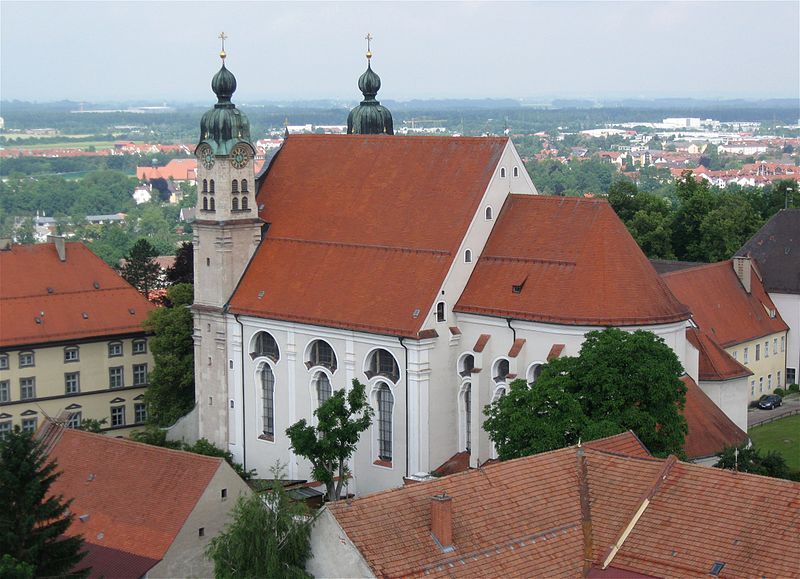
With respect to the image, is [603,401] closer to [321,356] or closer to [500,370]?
[500,370]

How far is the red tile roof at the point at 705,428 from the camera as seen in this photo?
53.3 m

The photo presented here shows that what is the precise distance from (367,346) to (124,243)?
12393 cm

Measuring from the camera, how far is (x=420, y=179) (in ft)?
199

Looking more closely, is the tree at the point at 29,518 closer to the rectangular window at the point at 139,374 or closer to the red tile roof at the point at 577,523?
the red tile roof at the point at 577,523

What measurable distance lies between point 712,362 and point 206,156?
22.4m

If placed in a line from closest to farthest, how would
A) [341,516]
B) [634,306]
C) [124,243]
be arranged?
[341,516]
[634,306]
[124,243]

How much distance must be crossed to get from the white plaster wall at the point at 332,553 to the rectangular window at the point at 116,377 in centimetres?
3797

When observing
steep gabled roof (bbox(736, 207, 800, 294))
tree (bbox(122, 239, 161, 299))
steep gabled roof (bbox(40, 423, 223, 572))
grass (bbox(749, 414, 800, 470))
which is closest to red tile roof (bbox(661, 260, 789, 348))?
steep gabled roof (bbox(736, 207, 800, 294))

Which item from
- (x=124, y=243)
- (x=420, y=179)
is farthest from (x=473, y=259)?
(x=124, y=243)

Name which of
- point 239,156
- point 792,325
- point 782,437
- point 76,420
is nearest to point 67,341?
point 76,420

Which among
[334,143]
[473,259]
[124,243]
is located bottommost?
[124,243]

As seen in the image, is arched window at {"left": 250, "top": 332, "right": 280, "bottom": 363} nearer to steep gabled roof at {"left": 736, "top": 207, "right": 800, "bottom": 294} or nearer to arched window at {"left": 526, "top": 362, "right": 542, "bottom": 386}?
arched window at {"left": 526, "top": 362, "right": 542, "bottom": 386}

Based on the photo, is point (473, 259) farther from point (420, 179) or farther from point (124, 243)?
point (124, 243)

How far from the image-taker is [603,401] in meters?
47.8
